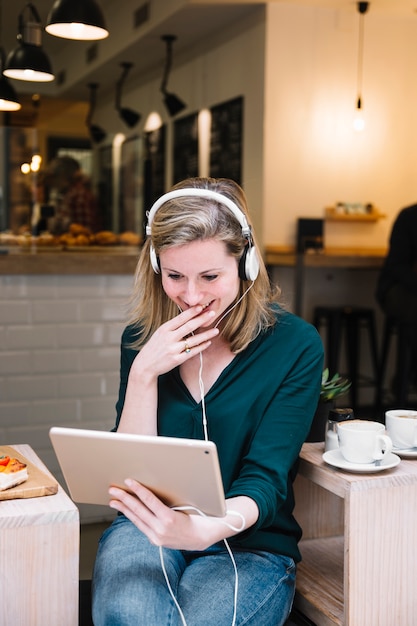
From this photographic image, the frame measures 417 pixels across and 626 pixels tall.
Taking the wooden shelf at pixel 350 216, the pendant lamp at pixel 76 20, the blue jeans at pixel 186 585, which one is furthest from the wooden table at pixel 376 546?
the wooden shelf at pixel 350 216

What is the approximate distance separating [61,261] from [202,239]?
1741 mm

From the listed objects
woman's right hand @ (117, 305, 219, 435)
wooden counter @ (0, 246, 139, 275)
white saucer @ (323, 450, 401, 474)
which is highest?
wooden counter @ (0, 246, 139, 275)

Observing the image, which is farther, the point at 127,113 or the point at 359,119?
the point at 127,113

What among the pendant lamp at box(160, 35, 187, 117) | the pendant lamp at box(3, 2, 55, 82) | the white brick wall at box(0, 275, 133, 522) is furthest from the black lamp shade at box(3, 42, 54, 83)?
the pendant lamp at box(160, 35, 187, 117)

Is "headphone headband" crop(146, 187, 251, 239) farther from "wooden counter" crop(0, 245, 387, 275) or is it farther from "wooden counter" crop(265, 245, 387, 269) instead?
"wooden counter" crop(265, 245, 387, 269)

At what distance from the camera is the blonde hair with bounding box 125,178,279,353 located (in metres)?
1.61

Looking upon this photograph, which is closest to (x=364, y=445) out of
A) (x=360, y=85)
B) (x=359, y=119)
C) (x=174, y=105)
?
(x=359, y=119)

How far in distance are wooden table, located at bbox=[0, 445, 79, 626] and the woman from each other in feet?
0.30

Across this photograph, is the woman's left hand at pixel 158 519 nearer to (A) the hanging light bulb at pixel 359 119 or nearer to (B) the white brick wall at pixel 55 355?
(B) the white brick wall at pixel 55 355

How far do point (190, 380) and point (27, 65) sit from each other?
2139 mm

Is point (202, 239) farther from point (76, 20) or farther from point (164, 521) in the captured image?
point (76, 20)

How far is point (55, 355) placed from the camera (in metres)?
3.23

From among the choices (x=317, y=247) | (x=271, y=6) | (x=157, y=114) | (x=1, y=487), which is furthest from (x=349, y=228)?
(x=1, y=487)

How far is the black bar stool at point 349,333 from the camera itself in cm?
540
